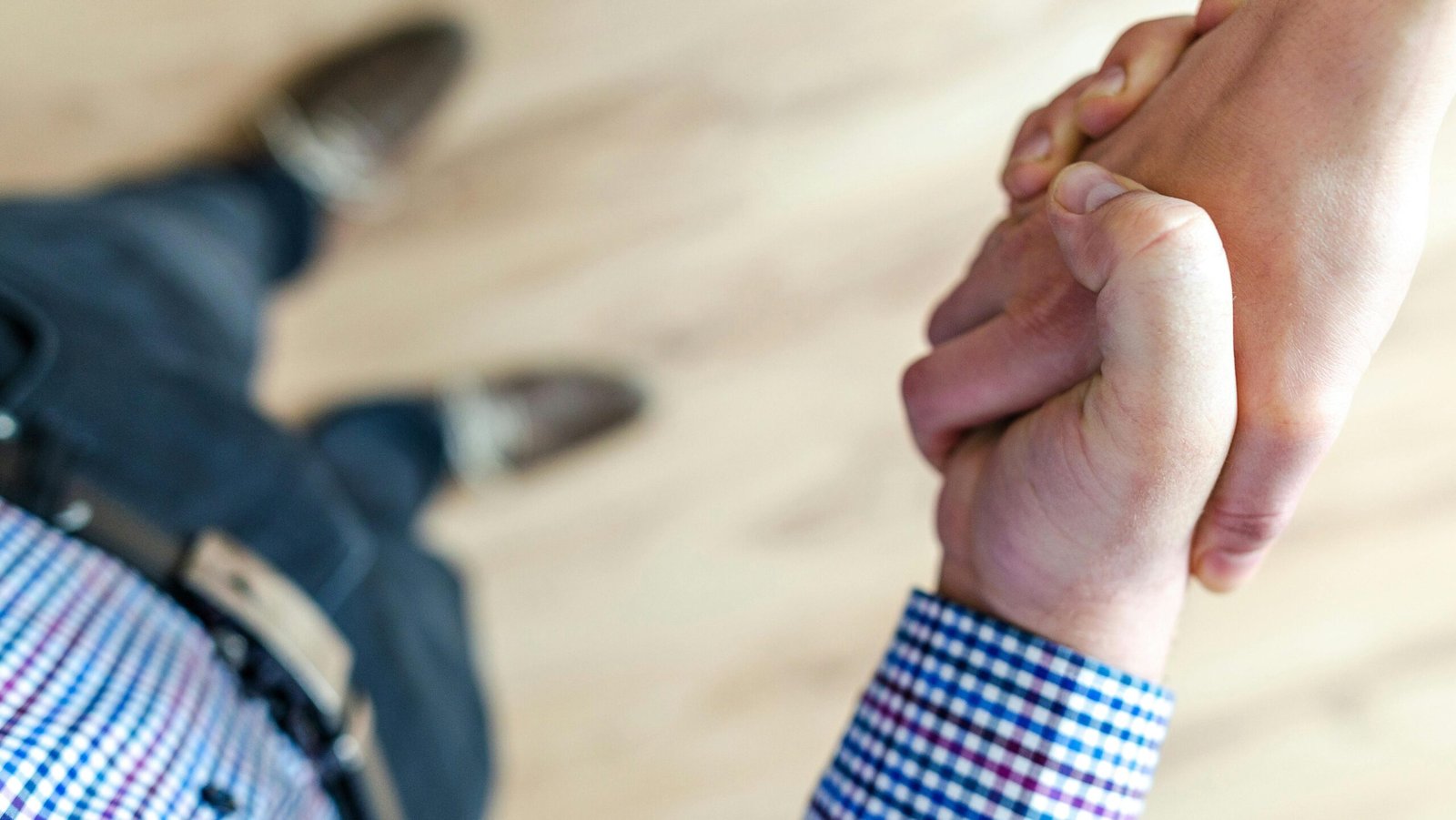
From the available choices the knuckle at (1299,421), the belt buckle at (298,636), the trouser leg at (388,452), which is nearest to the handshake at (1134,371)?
the knuckle at (1299,421)

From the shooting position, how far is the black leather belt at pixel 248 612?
1.68 feet

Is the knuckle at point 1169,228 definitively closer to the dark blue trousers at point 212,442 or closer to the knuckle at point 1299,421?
the knuckle at point 1299,421

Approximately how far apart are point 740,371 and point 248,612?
24.0 inches

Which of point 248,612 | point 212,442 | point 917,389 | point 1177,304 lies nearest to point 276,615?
point 248,612

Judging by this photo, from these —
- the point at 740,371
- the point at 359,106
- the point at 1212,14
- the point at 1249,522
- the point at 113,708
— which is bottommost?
the point at 113,708

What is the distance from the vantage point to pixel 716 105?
103cm

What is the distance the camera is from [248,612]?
53 cm

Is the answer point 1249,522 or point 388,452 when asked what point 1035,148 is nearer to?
point 1249,522

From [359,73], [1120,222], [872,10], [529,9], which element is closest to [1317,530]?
[872,10]

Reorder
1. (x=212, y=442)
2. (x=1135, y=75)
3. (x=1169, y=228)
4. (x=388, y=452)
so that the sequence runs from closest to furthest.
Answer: (x=1169, y=228) → (x=1135, y=75) → (x=212, y=442) → (x=388, y=452)

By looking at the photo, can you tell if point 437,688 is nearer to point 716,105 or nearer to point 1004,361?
point 1004,361

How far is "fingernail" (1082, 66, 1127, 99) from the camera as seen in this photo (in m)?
0.48

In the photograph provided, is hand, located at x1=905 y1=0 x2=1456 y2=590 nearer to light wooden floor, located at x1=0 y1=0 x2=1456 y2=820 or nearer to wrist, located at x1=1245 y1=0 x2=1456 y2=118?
wrist, located at x1=1245 y1=0 x2=1456 y2=118

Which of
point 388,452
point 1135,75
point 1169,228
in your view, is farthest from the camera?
point 388,452
